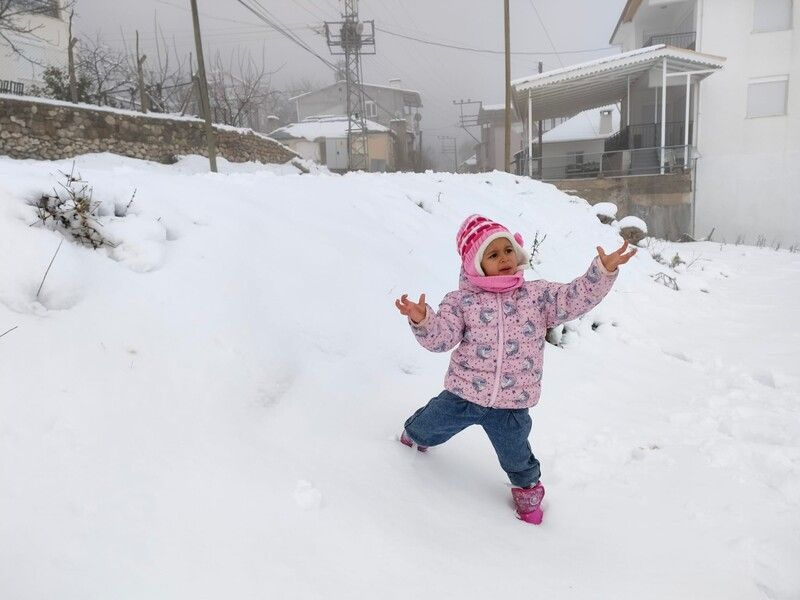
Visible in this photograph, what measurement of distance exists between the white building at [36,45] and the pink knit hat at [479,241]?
71.3 feet

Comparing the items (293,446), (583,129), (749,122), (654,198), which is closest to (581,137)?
(583,129)

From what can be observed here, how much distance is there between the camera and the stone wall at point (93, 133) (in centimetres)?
975

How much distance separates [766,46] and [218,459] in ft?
70.0

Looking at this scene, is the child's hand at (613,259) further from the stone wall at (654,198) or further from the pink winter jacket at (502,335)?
the stone wall at (654,198)

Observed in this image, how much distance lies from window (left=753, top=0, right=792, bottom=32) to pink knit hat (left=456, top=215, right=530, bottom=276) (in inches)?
799

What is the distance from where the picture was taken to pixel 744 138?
17016mm

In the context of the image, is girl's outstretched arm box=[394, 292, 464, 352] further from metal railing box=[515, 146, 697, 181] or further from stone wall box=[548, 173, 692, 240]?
metal railing box=[515, 146, 697, 181]

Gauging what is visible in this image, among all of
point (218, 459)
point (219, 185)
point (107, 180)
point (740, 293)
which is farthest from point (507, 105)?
point (218, 459)

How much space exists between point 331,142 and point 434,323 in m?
37.5

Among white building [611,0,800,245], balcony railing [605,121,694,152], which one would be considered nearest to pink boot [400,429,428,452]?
balcony railing [605,121,694,152]

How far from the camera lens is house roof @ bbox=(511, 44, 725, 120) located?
1423 cm

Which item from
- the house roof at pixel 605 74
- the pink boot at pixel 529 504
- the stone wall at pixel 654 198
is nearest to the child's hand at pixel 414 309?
the pink boot at pixel 529 504

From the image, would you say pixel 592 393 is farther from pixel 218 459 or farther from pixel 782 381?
pixel 218 459

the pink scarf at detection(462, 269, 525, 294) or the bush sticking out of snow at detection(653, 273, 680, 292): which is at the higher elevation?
the pink scarf at detection(462, 269, 525, 294)
